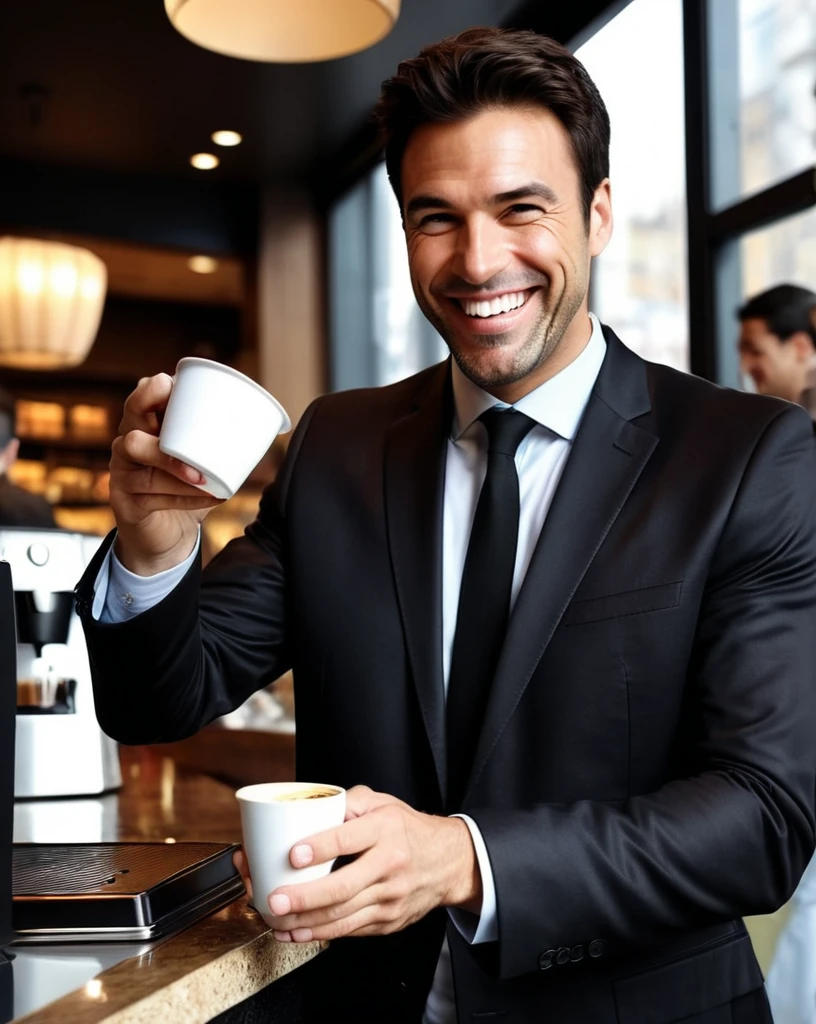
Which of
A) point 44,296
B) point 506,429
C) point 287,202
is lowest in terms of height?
point 506,429

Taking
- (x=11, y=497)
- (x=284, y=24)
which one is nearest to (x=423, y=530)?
(x=284, y=24)

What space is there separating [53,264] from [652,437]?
4.61 m

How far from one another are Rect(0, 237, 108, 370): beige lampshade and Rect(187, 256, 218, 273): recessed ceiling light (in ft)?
5.94

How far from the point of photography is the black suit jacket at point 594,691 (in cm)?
104

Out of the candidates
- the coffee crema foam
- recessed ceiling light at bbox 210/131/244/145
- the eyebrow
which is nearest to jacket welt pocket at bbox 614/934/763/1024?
the coffee crema foam

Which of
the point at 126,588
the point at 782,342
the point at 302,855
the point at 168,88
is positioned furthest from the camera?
the point at 168,88

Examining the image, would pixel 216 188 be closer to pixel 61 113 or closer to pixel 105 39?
pixel 61 113

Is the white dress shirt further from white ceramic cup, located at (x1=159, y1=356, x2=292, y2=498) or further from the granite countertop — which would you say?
white ceramic cup, located at (x1=159, y1=356, x2=292, y2=498)

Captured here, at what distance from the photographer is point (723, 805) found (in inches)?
41.8

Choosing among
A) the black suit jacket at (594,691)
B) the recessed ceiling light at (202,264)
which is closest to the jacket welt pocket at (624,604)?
the black suit jacket at (594,691)

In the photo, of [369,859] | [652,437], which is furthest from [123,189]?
[369,859]

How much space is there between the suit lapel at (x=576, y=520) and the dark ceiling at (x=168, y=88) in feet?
11.8

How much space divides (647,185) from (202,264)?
4.09 meters

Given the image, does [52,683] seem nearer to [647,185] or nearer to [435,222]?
[435,222]
